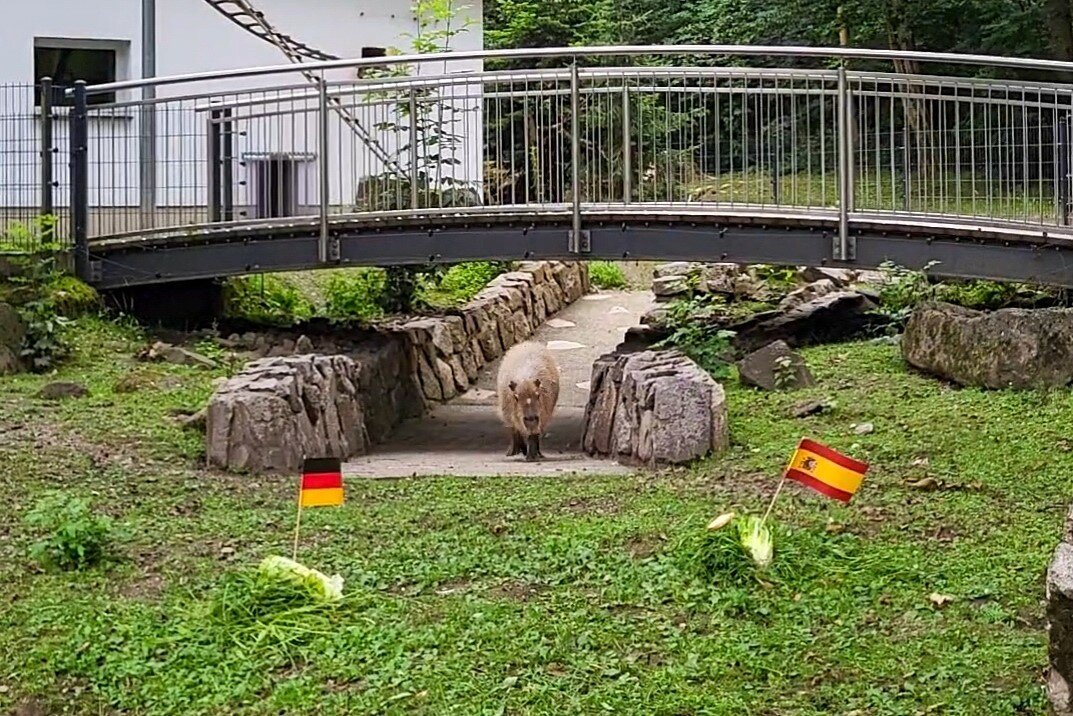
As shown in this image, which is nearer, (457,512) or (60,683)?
(60,683)

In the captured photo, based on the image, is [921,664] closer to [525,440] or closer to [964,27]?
[525,440]

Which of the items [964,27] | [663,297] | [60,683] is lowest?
[60,683]

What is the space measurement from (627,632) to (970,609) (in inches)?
53.1

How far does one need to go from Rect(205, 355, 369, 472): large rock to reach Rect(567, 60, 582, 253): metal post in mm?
2830

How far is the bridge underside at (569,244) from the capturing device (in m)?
12.4

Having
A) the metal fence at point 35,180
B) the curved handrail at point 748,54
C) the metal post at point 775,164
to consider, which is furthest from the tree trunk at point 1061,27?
the metal fence at point 35,180

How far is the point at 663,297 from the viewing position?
18.8 meters

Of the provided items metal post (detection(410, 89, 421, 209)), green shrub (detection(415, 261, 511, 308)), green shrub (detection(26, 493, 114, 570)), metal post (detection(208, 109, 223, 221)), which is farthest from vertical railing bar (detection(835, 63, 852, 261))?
green shrub (detection(26, 493, 114, 570))

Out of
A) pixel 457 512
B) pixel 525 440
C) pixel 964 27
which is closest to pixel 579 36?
pixel 964 27

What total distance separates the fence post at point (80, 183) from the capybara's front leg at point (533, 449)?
5.23 m

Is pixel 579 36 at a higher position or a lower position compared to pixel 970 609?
higher

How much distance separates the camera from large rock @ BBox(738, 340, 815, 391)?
12.1 metres

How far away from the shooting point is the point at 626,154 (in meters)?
13.5

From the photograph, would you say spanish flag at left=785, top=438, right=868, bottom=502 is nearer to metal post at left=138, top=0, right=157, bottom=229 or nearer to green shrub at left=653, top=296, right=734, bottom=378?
green shrub at left=653, top=296, right=734, bottom=378
